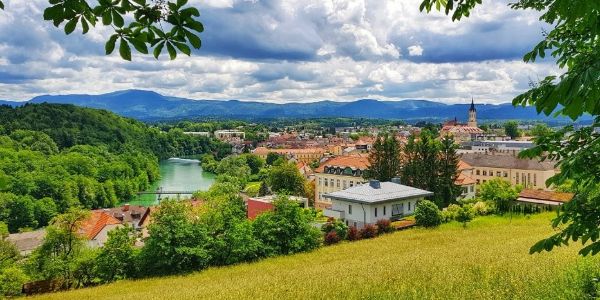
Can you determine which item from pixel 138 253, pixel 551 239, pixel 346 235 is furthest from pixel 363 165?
pixel 551 239

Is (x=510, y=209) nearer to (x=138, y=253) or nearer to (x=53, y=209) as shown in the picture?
(x=138, y=253)

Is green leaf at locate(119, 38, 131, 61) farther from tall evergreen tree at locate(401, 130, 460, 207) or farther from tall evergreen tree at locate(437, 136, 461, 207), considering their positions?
tall evergreen tree at locate(437, 136, 461, 207)

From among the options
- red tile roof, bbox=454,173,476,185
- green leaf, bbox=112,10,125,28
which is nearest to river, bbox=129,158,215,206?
red tile roof, bbox=454,173,476,185

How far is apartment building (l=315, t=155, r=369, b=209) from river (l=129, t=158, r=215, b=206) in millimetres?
29638

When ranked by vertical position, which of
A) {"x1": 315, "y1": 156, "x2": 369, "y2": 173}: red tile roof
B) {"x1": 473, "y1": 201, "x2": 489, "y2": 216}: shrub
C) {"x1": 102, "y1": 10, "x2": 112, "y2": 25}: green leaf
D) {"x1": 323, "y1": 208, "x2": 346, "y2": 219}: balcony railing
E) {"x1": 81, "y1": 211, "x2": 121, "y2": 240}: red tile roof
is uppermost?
{"x1": 102, "y1": 10, "x2": 112, "y2": 25}: green leaf

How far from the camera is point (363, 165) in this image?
179 feet

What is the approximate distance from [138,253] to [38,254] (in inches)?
225

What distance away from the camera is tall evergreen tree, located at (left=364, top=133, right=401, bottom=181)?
169 ft

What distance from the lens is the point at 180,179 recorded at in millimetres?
101625

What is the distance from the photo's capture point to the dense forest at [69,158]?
6147 cm

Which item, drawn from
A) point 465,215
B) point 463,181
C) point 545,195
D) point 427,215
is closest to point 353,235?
point 427,215

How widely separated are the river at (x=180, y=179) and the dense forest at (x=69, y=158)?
9.35 ft

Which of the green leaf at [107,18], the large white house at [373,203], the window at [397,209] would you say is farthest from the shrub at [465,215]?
the green leaf at [107,18]

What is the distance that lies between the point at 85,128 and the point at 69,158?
151ft
